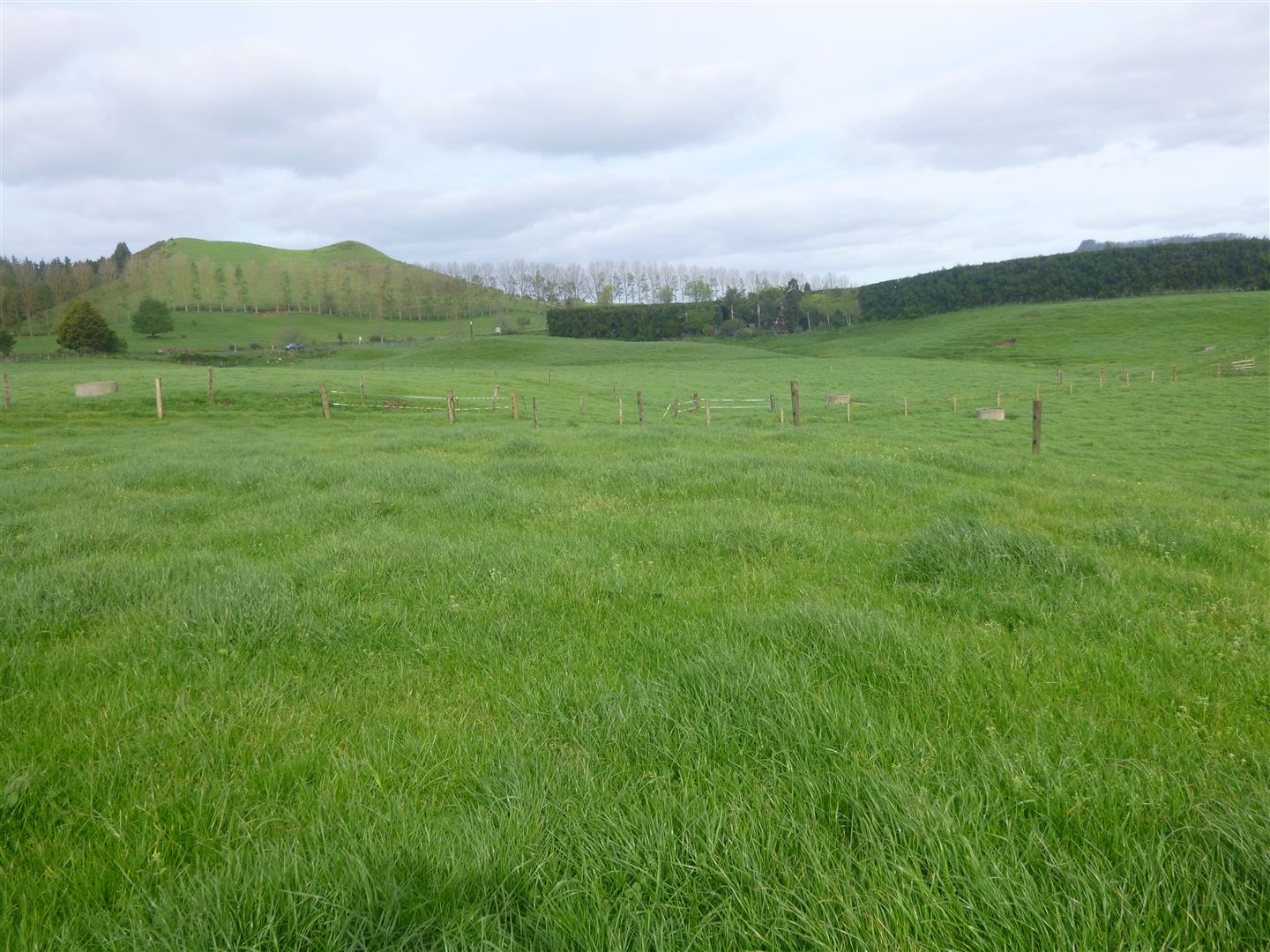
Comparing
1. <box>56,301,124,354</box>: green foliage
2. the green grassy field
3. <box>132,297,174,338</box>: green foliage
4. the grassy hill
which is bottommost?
the green grassy field

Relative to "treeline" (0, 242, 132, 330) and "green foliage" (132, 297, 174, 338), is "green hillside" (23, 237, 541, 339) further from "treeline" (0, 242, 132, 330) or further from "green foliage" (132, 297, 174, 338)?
"green foliage" (132, 297, 174, 338)

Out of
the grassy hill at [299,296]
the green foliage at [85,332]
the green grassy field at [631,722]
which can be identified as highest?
the grassy hill at [299,296]

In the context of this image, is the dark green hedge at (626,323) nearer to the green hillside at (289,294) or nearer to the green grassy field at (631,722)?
the green hillside at (289,294)

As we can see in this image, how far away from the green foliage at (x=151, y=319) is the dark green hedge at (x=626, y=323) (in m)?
67.5

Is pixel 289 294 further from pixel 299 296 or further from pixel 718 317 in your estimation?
pixel 718 317

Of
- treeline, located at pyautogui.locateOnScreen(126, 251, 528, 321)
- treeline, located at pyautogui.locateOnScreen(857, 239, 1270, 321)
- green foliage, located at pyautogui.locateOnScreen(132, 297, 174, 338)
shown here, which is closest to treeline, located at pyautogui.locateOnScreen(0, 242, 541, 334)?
treeline, located at pyautogui.locateOnScreen(126, 251, 528, 321)

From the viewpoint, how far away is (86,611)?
5.19 meters

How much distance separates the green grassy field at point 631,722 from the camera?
2.23 m

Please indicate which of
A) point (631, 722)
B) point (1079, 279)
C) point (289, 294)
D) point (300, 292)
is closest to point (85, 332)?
point (289, 294)

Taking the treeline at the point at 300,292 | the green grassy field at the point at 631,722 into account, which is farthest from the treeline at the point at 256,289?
the green grassy field at the point at 631,722

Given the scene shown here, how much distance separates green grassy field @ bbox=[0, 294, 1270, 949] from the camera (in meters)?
2.23

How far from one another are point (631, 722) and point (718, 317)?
141m

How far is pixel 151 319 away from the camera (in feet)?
379

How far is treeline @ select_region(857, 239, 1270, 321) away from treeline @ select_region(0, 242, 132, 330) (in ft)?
483
